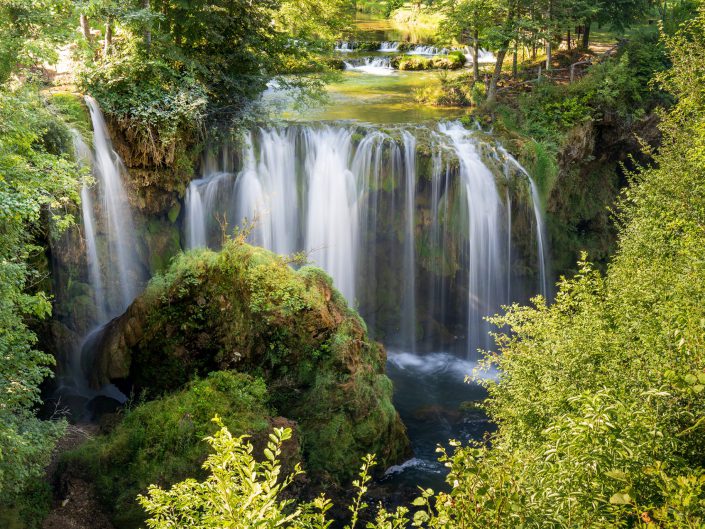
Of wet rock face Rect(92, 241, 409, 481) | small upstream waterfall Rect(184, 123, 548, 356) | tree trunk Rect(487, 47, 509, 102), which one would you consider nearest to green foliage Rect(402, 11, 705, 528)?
wet rock face Rect(92, 241, 409, 481)

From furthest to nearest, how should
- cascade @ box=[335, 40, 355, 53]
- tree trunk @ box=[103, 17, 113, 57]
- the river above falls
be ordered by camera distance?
cascade @ box=[335, 40, 355, 53] < the river above falls < tree trunk @ box=[103, 17, 113, 57]

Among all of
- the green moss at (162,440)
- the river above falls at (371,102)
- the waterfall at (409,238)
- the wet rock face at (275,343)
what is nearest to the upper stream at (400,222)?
the waterfall at (409,238)

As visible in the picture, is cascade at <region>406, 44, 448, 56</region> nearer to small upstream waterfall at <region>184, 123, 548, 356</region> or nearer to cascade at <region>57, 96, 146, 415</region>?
small upstream waterfall at <region>184, 123, 548, 356</region>

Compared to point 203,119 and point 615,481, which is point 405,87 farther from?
point 615,481

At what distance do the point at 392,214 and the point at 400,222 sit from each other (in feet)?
1.23

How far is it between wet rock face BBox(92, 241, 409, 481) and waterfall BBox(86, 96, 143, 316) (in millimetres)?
2890

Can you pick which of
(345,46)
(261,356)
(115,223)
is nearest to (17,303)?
(261,356)

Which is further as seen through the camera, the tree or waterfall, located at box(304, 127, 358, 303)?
the tree

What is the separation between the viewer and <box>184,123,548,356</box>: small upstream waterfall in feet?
54.6

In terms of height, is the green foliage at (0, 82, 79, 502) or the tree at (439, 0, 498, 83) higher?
the tree at (439, 0, 498, 83)

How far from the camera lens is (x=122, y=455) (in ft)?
33.2

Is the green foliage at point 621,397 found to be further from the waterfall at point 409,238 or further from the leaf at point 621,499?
the waterfall at point 409,238

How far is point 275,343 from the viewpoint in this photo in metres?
11.5

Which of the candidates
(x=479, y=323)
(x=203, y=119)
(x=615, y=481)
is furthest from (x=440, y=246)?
(x=615, y=481)
